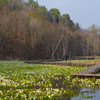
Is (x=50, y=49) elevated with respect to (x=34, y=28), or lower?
lower

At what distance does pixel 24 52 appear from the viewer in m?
40.9

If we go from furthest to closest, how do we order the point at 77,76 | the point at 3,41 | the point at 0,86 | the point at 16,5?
the point at 16,5 → the point at 3,41 → the point at 77,76 → the point at 0,86

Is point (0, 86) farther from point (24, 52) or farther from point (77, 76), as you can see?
point (24, 52)

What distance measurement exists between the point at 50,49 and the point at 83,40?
532 inches

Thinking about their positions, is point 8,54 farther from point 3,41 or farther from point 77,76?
point 77,76

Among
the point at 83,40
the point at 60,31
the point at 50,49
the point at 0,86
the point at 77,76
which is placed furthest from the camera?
the point at 83,40

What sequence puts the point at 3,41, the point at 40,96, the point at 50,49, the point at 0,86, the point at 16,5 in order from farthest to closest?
1. the point at 16,5
2. the point at 50,49
3. the point at 3,41
4. the point at 0,86
5. the point at 40,96

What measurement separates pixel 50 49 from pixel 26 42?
667 cm

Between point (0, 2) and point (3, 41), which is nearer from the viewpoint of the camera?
point (3, 41)

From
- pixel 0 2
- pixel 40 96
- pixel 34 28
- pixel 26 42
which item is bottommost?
pixel 40 96

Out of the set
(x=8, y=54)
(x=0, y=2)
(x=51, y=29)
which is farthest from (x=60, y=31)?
(x=0, y=2)

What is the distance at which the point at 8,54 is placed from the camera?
40.3 metres

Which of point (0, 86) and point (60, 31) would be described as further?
point (60, 31)

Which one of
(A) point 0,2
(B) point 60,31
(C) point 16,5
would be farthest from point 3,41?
(C) point 16,5
